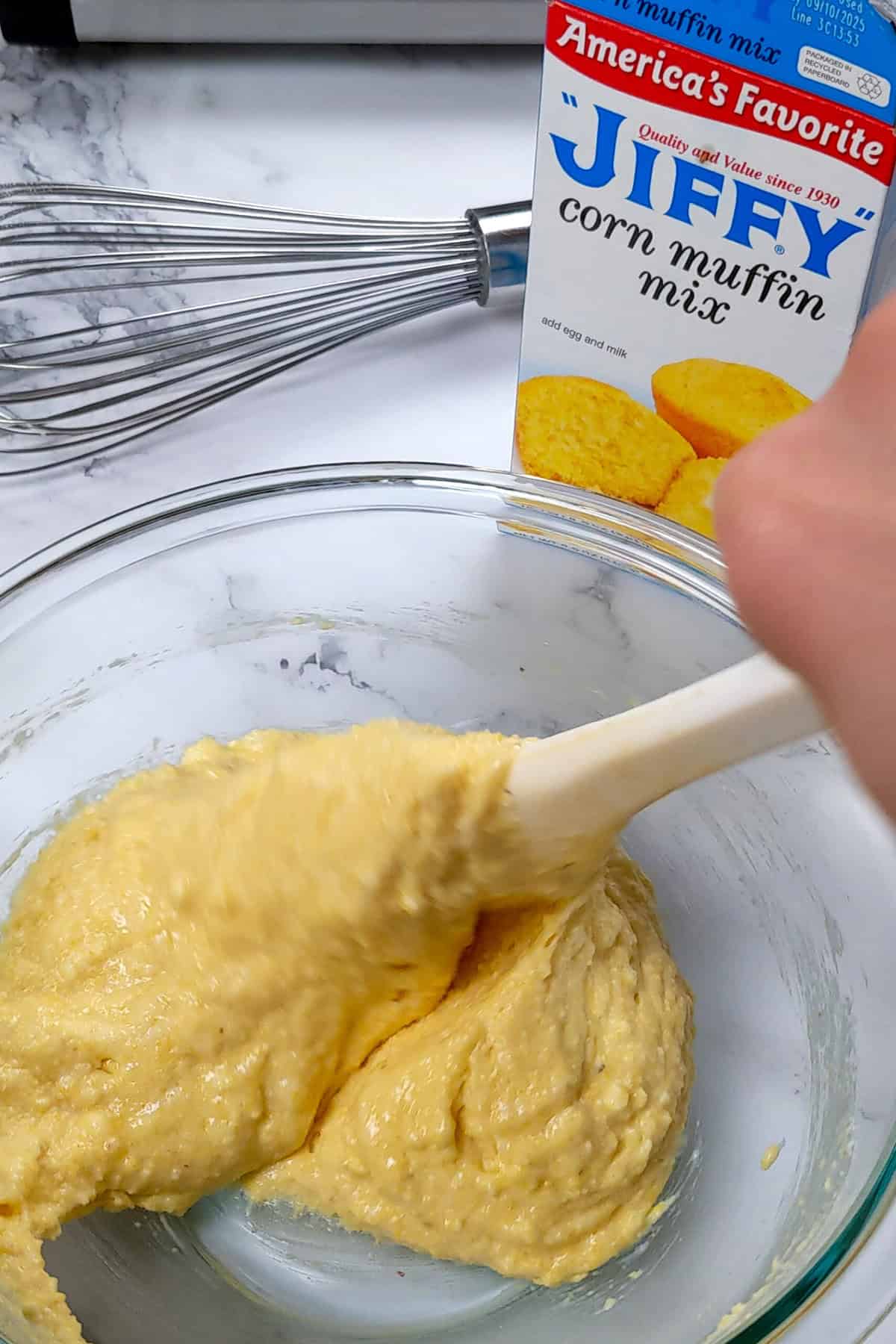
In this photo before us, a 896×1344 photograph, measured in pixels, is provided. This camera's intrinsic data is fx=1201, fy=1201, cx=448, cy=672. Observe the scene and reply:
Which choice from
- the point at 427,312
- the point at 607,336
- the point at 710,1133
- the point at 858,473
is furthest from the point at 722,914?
the point at 427,312

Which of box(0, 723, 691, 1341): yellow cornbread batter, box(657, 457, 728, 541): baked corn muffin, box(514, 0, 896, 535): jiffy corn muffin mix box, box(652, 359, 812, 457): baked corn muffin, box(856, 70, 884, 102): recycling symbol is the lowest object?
box(0, 723, 691, 1341): yellow cornbread batter

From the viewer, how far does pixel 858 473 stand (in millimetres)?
449

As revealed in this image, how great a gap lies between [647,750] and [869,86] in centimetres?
45

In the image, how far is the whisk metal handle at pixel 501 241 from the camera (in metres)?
1.26

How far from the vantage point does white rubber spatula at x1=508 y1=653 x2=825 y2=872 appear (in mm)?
644

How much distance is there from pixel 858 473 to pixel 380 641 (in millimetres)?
660

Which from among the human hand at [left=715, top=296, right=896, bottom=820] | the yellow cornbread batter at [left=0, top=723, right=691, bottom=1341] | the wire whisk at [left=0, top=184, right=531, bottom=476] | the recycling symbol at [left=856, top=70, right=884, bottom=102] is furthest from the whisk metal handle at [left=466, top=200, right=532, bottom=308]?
the human hand at [left=715, top=296, right=896, bottom=820]

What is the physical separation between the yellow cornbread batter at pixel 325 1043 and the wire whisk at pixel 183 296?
0.54m

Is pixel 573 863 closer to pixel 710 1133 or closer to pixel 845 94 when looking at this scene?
pixel 710 1133

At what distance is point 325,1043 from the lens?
0.89 metres

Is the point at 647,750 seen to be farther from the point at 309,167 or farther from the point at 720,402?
the point at 309,167

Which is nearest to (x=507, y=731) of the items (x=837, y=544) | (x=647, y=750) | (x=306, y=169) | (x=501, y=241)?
(x=647, y=750)

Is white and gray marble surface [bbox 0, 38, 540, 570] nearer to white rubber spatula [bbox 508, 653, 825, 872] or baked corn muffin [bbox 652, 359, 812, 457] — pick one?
baked corn muffin [bbox 652, 359, 812, 457]

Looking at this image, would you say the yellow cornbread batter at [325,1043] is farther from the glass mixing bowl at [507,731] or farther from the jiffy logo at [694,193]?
the jiffy logo at [694,193]
